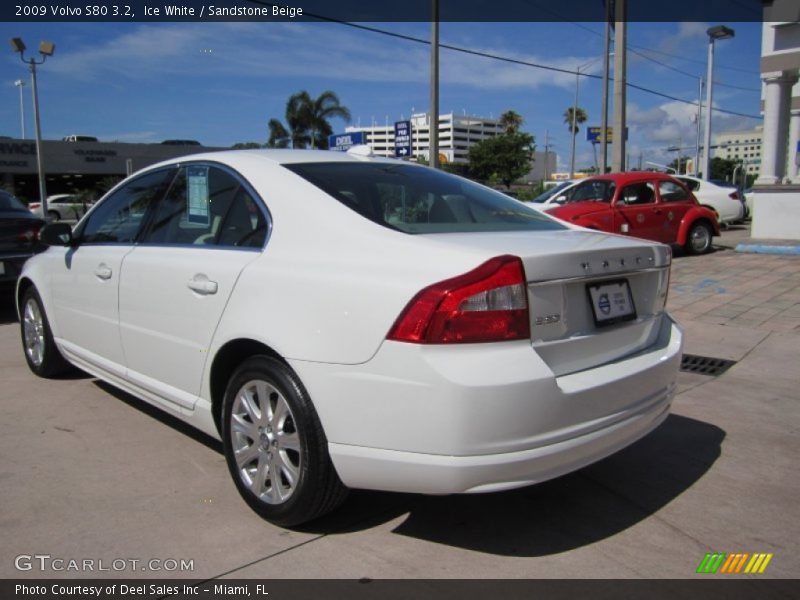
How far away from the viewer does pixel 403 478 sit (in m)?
2.45

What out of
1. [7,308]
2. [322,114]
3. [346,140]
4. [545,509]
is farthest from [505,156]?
[545,509]

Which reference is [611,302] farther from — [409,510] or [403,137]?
[403,137]

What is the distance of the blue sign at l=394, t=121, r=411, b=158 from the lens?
52.6 ft

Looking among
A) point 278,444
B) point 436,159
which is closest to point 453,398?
point 278,444

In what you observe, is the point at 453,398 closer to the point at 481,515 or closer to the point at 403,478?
the point at 403,478

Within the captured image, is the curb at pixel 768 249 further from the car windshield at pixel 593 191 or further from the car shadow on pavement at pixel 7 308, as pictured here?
the car shadow on pavement at pixel 7 308

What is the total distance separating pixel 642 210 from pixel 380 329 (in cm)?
1040

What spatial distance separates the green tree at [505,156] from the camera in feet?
268

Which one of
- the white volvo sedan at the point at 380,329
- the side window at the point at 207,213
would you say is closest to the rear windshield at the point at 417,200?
the white volvo sedan at the point at 380,329

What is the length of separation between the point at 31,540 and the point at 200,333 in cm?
109

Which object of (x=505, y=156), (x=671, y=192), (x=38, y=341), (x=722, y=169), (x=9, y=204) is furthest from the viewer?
(x=722, y=169)

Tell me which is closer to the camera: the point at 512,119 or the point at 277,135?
the point at 277,135

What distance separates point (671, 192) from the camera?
12.4 meters
